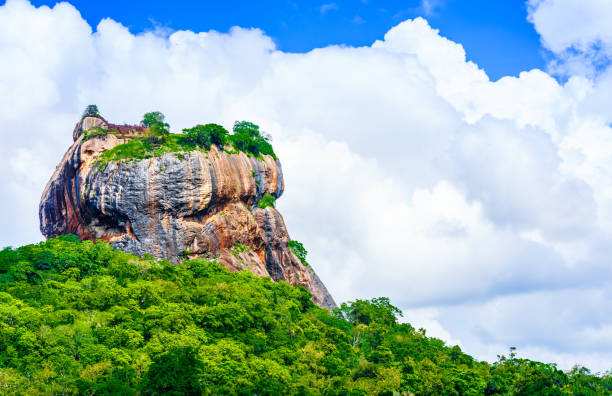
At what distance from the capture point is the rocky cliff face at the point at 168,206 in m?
64.7

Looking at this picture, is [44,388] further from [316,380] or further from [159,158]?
[159,158]

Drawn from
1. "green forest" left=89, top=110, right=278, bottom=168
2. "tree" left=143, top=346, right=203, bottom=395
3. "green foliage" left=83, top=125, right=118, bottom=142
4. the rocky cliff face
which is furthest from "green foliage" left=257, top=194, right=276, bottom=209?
"tree" left=143, top=346, right=203, bottom=395

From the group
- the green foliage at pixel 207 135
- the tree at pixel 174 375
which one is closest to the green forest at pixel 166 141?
the green foliage at pixel 207 135

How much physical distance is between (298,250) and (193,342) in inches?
1417

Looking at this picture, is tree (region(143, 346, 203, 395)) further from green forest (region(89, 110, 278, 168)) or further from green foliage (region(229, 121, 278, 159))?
green foliage (region(229, 121, 278, 159))

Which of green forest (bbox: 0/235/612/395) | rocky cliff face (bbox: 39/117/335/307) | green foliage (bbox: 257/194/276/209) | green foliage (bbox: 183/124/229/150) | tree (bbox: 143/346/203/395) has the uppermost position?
green foliage (bbox: 183/124/229/150)

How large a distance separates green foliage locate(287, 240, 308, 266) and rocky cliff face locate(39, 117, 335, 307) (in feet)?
12.9

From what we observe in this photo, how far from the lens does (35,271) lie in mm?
56656

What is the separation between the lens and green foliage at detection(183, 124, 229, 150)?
2776 inches

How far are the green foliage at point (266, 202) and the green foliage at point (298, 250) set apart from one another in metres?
5.10

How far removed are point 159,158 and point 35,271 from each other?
16524 millimetres

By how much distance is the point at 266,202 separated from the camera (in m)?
76.7

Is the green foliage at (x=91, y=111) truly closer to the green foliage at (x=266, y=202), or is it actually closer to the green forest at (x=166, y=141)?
the green forest at (x=166, y=141)

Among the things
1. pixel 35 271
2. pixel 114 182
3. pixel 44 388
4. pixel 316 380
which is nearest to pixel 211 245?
pixel 114 182
